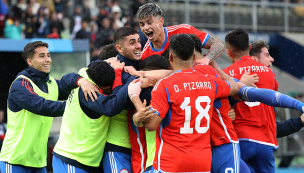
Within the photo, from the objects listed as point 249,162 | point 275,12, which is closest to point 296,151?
point 275,12

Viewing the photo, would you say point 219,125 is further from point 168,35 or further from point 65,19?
point 65,19

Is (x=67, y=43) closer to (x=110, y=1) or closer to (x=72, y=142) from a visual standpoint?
(x=110, y=1)

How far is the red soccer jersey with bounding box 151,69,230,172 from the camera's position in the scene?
13.3ft

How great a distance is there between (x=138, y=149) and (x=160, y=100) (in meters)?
0.93

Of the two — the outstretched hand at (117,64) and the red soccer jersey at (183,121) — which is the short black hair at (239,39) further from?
the outstretched hand at (117,64)

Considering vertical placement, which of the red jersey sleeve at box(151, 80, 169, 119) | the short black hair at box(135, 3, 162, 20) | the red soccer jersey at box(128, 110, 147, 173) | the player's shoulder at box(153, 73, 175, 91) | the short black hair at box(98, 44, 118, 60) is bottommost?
the red soccer jersey at box(128, 110, 147, 173)

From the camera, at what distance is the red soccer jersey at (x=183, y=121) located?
4.07 meters

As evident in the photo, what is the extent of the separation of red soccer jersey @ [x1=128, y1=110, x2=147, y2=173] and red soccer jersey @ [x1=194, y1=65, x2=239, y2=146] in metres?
0.82

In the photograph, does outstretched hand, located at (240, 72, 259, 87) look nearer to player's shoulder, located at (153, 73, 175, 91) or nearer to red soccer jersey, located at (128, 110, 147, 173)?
player's shoulder, located at (153, 73, 175, 91)

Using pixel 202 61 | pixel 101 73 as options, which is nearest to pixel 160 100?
pixel 101 73

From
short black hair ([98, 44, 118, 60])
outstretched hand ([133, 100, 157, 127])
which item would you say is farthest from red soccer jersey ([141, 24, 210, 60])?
outstretched hand ([133, 100, 157, 127])

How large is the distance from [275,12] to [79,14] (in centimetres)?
969

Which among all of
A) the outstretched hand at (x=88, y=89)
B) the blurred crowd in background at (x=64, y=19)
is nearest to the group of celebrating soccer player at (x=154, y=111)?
the outstretched hand at (x=88, y=89)

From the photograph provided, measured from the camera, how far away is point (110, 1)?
16.7 metres
